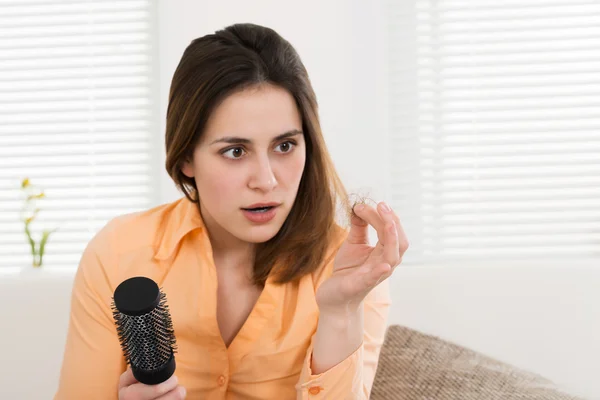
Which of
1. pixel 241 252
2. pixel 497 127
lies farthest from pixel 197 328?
pixel 497 127

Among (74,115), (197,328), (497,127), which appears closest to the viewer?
(197,328)

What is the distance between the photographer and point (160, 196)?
8.39ft

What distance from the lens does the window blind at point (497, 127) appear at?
101 inches

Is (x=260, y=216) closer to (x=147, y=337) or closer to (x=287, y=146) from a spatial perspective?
(x=287, y=146)

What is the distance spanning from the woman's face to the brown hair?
3 cm

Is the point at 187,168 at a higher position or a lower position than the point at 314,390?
higher

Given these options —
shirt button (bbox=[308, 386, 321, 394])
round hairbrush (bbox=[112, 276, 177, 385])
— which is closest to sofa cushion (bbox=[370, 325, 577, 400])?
shirt button (bbox=[308, 386, 321, 394])

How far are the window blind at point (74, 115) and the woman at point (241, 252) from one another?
1.29 m

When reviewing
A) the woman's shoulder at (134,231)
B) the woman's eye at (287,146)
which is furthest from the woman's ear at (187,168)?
the woman's eye at (287,146)

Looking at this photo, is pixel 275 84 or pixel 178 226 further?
pixel 178 226

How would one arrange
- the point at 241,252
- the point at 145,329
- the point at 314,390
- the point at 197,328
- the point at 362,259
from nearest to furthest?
1. the point at 145,329
2. the point at 362,259
3. the point at 314,390
4. the point at 197,328
5. the point at 241,252

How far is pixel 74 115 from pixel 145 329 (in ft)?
6.71

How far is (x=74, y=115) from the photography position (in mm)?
2854

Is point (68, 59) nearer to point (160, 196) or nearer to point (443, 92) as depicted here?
point (160, 196)
